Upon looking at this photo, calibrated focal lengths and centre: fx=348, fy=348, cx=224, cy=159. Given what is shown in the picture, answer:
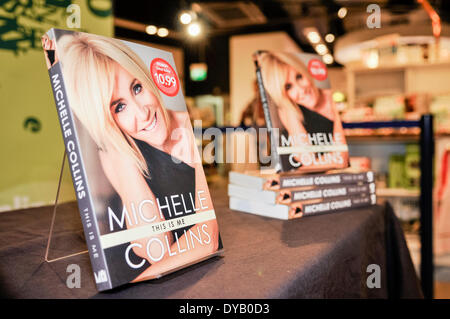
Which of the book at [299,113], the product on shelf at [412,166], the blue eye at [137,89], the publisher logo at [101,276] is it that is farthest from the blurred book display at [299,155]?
the product on shelf at [412,166]

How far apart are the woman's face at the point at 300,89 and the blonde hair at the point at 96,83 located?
542mm

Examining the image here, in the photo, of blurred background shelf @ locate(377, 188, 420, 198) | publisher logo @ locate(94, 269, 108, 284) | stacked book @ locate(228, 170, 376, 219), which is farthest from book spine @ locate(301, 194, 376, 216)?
blurred background shelf @ locate(377, 188, 420, 198)

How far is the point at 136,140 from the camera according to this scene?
581mm

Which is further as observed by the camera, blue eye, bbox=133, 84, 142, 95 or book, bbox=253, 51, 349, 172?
book, bbox=253, 51, 349, 172

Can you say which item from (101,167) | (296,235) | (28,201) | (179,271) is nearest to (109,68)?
(101,167)

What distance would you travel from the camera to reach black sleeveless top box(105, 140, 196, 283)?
0.50 meters

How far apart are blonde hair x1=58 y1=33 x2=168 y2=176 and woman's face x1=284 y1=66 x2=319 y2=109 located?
542 mm

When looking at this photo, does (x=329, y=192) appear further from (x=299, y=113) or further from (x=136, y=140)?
(x=136, y=140)

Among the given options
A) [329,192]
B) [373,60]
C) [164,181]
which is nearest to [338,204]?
[329,192]

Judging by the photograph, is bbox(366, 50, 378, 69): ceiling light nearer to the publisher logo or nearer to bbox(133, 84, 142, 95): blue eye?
bbox(133, 84, 142, 95): blue eye

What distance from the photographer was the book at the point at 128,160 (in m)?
0.49

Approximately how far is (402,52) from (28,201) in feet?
12.0

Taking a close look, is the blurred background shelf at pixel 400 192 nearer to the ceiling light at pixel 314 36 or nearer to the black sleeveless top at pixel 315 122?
the black sleeveless top at pixel 315 122

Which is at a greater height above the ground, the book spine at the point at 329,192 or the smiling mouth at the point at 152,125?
the smiling mouth at the point at 152,125
